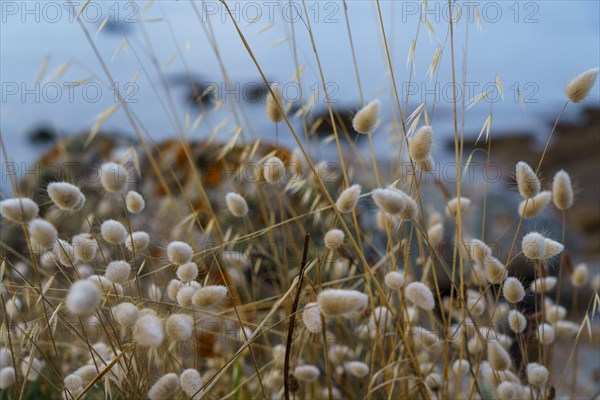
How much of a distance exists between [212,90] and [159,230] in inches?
32.3

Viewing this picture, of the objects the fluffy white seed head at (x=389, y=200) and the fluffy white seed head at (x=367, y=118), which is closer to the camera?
the fluffy white seed head at (x=389, y=200)

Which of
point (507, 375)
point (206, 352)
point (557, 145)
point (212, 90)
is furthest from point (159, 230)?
point (557, 145)

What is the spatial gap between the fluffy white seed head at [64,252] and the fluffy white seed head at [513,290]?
17.0 inches

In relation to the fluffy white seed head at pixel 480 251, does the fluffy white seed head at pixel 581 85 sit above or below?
above

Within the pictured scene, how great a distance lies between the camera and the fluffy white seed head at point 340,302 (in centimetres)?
46

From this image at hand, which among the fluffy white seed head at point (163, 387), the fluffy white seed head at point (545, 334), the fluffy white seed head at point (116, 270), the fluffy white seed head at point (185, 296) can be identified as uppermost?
the fluffy white seed head at point (116, 270)

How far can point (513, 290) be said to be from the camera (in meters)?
0.69

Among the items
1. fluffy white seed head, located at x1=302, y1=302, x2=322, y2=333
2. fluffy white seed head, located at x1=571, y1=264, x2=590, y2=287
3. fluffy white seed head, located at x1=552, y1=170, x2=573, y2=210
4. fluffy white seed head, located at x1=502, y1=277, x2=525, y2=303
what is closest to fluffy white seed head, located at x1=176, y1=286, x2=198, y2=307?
fluffy white seed head, located at x1=302, y1=302, x2=322, y2=333

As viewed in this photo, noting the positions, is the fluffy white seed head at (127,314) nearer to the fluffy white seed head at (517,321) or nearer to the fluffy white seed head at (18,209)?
the fluffy white seed head at (18,209)

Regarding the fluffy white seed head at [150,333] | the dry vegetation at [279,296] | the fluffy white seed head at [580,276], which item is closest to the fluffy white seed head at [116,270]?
the dry vegetation at [279,296]

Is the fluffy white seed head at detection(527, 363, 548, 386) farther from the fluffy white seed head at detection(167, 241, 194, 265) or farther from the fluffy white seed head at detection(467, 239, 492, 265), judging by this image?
the fluffy white seed head at detection(167, 241, 194, 265)

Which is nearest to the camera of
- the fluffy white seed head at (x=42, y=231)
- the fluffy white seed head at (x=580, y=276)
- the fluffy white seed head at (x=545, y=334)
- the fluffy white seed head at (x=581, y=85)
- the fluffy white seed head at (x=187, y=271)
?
the fluffy white seed head at (x=42, y=231)

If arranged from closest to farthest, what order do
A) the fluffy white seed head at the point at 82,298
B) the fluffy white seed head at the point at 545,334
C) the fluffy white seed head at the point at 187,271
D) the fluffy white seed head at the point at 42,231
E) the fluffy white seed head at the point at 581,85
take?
1. the fluffy white seed head at the point at 82,298
2. the fluffy white seed head at the point at 42,231
3. the fluffy white seed head at the point at 187,271
4. the fluffy white seed head at the point at 581,85
5. the fluffy white seed head at the point at 545,334

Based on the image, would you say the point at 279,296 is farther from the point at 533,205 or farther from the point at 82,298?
the point at 82,298
